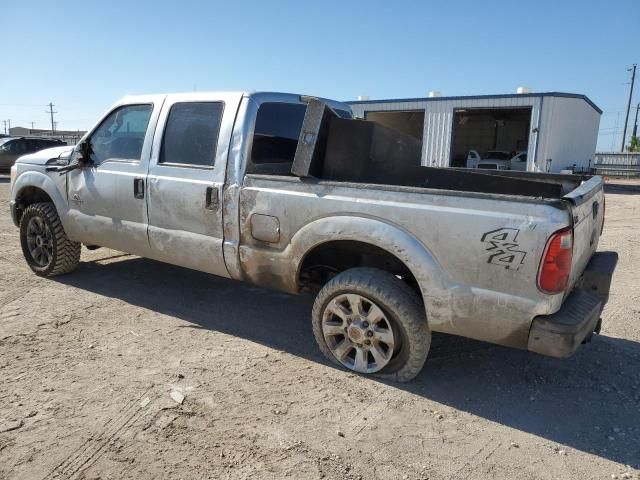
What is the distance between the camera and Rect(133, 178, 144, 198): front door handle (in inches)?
171

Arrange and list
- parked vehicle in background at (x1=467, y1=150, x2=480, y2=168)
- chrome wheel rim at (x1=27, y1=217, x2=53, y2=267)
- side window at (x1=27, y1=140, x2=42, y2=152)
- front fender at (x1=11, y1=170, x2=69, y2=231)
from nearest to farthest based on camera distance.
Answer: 1. front fender at (x1=11, y1=170, x2=69, y2=231)
2. chrome wheel rim at (x1=27, y1=217, x2=53, y2=267)
3. side window at (x1=27, y1=140, x2=42, y2=152)
4. parked vehicle in background at (x1=467, y1=150, x2=480, y2=168)

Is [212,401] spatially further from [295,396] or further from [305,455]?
[305,455]

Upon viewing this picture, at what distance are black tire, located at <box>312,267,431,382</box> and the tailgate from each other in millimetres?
954

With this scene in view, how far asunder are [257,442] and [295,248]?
134 cm

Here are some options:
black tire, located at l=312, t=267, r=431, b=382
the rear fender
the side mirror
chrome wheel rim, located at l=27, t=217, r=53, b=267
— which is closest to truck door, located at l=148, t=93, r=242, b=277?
the rear fender

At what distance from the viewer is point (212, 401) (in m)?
3.10

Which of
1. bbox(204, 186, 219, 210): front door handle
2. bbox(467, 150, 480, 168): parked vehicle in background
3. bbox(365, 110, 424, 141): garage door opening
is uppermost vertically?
bbox(365, 110, 424, 141): garage door opening

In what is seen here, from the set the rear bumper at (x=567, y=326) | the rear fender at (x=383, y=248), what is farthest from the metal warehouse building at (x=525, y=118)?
the rear bumper at (x=567, y=326)

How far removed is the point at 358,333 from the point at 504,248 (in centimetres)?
117

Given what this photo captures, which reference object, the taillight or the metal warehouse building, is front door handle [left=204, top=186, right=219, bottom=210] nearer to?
the taillight

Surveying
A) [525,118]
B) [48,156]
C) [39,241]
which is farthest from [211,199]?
[525,118]

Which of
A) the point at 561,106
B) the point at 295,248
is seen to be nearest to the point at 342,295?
the point at 295,248

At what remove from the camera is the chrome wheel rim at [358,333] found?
10.8ft

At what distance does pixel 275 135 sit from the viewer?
13.8 ft
